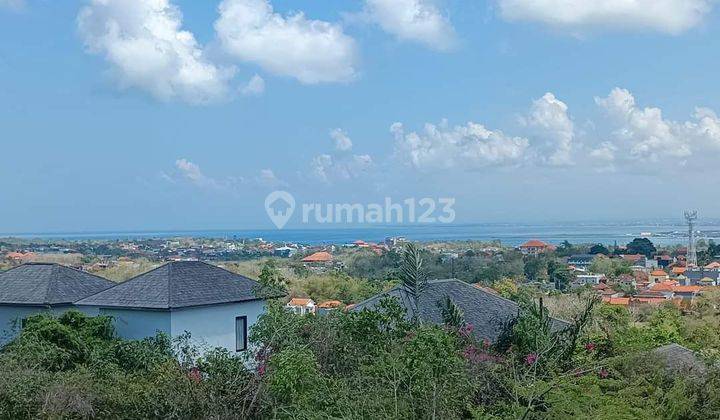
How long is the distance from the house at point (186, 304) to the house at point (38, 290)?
95 cm

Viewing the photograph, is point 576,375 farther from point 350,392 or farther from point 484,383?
point 350,392

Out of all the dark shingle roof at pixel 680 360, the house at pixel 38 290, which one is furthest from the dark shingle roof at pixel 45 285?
the dark shingle roof at pixel 680 360

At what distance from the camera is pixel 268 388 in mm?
10008

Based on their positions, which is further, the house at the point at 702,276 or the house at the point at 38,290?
the house at the point at 702,276

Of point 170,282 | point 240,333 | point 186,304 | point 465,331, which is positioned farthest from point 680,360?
point 170,282

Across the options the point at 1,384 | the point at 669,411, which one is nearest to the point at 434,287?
the point at 669,411

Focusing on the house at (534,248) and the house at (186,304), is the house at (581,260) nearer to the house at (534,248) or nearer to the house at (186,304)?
the house at (534,248)

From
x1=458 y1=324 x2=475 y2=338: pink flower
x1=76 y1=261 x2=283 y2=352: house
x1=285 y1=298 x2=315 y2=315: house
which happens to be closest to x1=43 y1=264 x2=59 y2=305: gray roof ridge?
x1=76 y1=261 x2=283 y2=352: house

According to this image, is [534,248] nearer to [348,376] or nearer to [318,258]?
[318,258]

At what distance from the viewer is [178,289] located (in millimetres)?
16328

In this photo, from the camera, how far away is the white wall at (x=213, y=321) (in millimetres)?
15812

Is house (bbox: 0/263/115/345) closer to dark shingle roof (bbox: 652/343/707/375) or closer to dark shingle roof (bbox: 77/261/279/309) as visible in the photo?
dark shingle roof (bbox: 77/261/279/309)

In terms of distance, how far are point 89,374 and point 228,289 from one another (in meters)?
6.37

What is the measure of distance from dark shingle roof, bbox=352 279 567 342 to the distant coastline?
47088 mm
